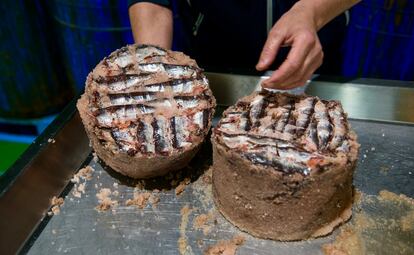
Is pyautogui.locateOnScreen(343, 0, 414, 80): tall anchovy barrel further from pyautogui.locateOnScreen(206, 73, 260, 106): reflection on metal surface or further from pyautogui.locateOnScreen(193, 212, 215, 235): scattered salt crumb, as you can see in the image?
pyautogui.locateOnScreen(193, 212, 215, 235): scattered salt crumb

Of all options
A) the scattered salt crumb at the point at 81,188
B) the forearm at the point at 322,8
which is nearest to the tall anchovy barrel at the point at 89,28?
the scattered salt crumb at the point at 81,188

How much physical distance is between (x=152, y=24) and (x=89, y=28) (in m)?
0.88

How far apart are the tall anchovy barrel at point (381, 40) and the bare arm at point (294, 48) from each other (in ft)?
4.02

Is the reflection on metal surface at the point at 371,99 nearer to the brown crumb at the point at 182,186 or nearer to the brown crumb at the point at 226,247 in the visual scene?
the brown crumb at the point at 182,186

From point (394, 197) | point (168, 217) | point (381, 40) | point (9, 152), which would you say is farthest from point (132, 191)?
point (381, 40)

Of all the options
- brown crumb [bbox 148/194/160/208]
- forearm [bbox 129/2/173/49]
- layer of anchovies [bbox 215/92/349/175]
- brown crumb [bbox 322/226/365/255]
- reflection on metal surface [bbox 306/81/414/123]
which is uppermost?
forearm [bbox 129/2/173/49]

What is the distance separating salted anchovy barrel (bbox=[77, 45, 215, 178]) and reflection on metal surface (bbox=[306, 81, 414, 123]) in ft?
2.69

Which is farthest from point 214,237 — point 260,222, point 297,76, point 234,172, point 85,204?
point 297,76

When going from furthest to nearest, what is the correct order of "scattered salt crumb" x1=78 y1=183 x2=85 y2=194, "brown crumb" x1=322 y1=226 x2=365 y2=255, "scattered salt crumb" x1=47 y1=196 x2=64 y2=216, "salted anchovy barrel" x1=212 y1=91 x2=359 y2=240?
"scattered salt crumb" x1=78 y1=183 x2=85 y2=194
"scattered salt crumb" x1=47 y1=196 x2=64 y2=216
"brown crumb" x1=322 y1=226 x2=365 y2=255
"salted anchovy barrel" x1=212 y1=91 x2=359 y2=240

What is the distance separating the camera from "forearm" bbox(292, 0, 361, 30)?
2096 millimetres

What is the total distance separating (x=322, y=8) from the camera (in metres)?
2.14

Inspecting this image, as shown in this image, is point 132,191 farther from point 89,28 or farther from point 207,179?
point 89,28

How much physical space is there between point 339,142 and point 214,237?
0.70m

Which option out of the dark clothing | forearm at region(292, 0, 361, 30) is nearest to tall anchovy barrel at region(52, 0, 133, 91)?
the dark clothing
